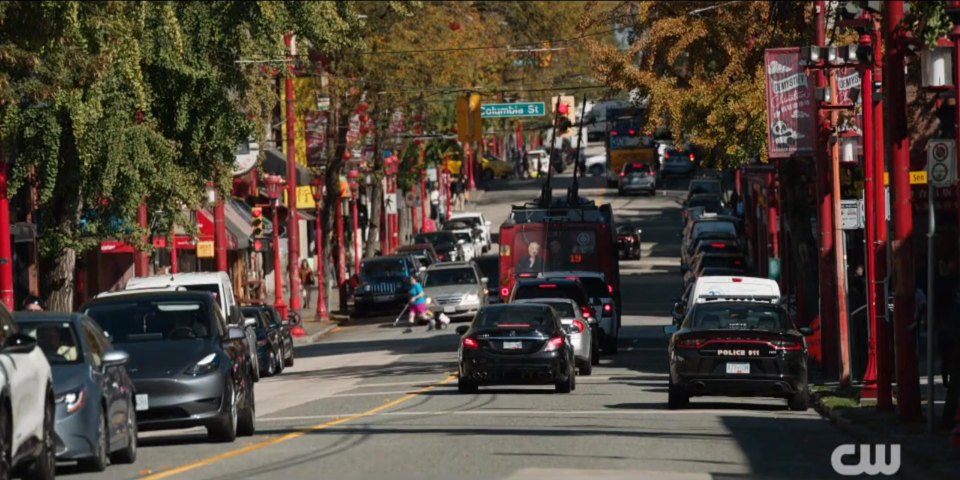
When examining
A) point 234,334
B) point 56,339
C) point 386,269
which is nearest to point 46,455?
point 56,339

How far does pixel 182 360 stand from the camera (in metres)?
19.2

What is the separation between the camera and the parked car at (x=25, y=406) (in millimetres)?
13133

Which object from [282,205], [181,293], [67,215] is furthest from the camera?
[282,205]

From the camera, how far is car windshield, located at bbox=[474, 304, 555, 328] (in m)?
27.9

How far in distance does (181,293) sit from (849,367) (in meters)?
11.6

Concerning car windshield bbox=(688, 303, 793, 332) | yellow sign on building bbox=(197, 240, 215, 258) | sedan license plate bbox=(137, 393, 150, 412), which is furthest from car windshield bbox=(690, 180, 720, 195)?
sedan license plate bbox=(137, 393, 150, 412)

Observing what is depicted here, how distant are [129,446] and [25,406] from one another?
12.1ft

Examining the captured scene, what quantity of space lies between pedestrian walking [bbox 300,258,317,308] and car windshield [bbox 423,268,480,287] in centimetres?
1234

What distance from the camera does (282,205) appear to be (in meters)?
65.8

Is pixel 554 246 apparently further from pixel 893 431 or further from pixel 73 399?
pixel 73 399

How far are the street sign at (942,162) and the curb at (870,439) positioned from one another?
9.55 ft

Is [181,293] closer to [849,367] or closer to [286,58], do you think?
[849,367]

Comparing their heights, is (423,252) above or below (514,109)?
below

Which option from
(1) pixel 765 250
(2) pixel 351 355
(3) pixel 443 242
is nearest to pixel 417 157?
(3) pixel 443 242
